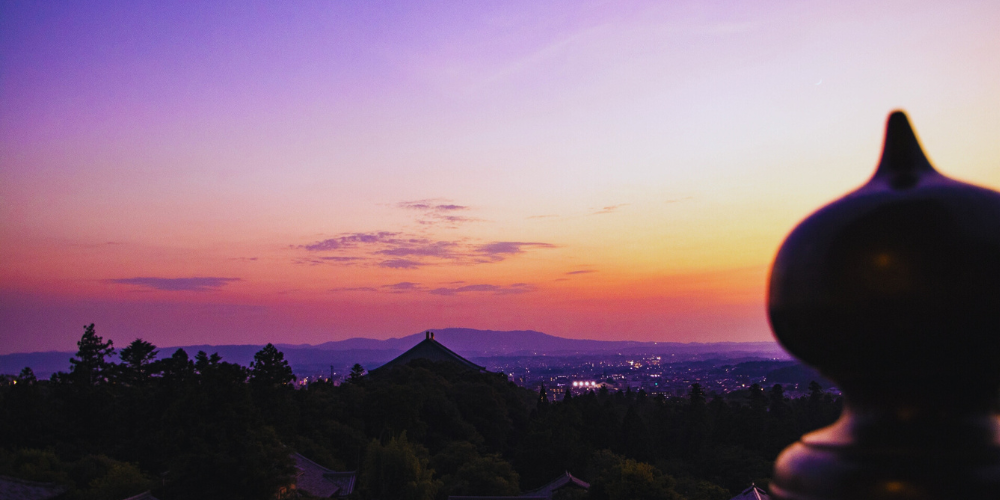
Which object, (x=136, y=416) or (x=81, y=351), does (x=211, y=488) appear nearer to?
(x=136, y=416)

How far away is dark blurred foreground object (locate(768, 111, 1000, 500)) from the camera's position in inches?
46.8

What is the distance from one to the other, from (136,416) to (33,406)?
443 centimetres

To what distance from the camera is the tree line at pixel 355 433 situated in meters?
Answer: 21.0

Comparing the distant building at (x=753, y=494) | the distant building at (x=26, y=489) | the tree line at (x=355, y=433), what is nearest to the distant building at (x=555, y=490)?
the tree line at (x=355, y=433)

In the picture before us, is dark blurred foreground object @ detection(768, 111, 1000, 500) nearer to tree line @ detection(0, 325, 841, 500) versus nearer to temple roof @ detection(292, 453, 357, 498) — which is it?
tree line @ detection(0, 325, 841, 500)

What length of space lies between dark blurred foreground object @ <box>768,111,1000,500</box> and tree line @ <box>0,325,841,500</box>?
821 inches

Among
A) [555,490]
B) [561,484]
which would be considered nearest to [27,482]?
[555,490]

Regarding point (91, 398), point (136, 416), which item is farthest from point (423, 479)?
point (91, 398)

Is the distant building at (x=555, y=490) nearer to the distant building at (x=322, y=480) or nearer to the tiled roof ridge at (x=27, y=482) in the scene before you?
the distant building at (x=322, y=480)

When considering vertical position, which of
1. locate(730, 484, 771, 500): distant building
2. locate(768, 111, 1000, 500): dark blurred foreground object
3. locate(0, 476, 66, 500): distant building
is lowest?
locate(730, 484, 771, 500): distant building

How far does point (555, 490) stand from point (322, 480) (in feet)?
39.0

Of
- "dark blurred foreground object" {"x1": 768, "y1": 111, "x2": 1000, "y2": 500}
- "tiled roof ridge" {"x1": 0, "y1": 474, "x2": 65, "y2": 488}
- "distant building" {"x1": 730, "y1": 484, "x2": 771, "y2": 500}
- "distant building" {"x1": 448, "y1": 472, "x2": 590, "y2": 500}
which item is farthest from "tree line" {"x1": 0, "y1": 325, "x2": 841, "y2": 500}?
"dark blurred foreground object" {"x1": 768, "y1": 111, "x2": 1000, "y2": 500}

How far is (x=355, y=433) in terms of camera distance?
4059 cm

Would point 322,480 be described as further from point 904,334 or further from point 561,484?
point 904,334
